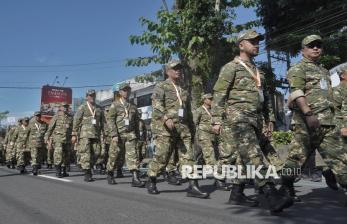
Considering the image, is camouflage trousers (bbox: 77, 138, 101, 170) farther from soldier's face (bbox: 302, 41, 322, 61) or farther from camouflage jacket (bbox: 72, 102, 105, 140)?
soldier's face (bbox: 302, 41, 322, 61)

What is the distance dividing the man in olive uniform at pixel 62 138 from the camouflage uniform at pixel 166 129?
5355mm

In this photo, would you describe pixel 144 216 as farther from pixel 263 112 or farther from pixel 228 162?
pixel 263 112

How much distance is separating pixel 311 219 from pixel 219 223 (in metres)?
0.92

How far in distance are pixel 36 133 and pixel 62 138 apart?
2183mm

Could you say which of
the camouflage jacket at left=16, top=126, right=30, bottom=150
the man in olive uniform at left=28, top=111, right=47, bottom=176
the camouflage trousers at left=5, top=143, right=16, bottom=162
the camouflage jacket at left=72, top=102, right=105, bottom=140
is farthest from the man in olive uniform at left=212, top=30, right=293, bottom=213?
the camouflage trousers at left=5, top=143, right=16, bottom=162

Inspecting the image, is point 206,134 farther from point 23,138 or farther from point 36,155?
point 23,138

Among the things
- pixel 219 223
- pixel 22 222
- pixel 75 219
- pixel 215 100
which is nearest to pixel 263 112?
pixel 215 100

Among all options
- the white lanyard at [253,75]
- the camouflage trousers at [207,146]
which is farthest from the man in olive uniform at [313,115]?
the camouflage trousers at [207,146]

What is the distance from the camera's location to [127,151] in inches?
341

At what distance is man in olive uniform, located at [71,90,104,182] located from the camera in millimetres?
10016

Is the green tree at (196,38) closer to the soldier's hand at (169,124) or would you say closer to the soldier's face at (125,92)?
the soldier's face at (125,92)

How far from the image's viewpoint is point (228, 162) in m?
6.04

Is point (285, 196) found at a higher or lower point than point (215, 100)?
lower

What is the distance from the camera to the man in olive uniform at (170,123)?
6.73 meters
